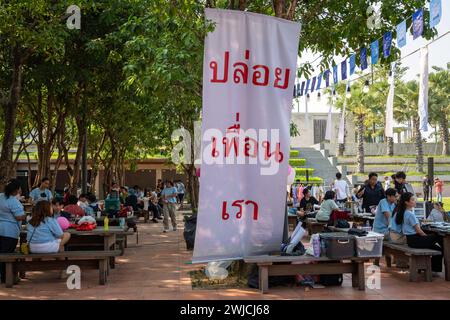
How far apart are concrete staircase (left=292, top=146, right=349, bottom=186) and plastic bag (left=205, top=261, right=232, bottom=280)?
29236 mm

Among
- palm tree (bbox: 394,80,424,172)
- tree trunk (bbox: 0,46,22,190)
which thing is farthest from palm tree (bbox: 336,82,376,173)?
tree trunk (bbox: 0,46,22,190)

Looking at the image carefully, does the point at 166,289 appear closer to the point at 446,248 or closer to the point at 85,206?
the point at 446,248

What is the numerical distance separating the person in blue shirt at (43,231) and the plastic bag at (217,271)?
2402mm

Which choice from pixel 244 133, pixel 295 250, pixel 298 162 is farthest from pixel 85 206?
pixel 298 162

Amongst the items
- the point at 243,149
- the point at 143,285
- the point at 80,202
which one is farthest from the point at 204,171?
the point at 80,202

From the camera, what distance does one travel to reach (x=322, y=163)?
4409 cm

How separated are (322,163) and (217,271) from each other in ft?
116

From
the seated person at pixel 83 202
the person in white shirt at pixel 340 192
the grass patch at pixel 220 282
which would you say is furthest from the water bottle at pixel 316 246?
the person in white shirt at pixel 340 192

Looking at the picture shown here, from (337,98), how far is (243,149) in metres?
38.5

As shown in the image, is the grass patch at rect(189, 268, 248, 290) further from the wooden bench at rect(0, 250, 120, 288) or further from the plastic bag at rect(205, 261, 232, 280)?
the wooden bench at rect(0, 250, 120, 288)

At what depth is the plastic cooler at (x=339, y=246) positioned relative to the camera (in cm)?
849

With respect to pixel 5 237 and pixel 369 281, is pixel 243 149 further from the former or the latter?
pixel 5 237

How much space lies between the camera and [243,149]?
324 inches

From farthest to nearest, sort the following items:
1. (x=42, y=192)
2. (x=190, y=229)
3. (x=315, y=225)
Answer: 1. (x=315, y=225)
2. (x=42, y=192)
3. (x=190, y=229)
